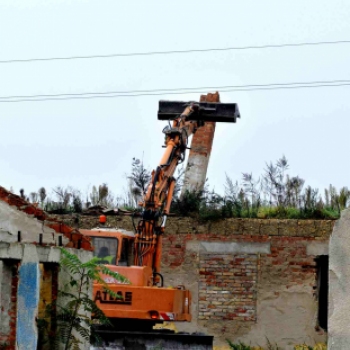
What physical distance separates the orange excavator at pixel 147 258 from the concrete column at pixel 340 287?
804cm

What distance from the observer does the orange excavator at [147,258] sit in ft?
56.5

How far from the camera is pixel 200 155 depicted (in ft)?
94.4

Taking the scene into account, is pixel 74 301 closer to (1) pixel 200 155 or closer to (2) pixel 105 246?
(2) pixel 105 246

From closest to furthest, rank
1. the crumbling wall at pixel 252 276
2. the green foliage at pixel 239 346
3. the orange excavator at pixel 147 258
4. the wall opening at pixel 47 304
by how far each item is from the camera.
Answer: the wall opening at pixel 47 304, the orange excavator at pixel 147 258, the green foliage at pixel 239 346, the crumbling wall at pixel 252 276

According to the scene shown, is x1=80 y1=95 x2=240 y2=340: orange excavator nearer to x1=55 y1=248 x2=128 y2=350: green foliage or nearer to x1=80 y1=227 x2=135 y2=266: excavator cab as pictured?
x1=80 y1=227 x2=135 y2=266: excavator cab

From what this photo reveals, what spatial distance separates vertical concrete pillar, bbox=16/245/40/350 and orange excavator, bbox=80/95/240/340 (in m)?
3.89

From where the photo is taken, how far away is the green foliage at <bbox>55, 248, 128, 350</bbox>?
12.2m

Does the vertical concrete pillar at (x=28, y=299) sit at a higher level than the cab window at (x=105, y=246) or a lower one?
lower

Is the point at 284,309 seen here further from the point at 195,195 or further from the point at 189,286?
the point at 195,195

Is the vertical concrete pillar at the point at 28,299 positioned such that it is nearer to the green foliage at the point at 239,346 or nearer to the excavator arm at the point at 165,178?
the excavator arm at the point at 165,178

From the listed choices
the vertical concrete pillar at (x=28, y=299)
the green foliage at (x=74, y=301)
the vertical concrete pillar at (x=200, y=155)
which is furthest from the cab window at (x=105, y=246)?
the vertical concrete pillar at (x=200, y=155)

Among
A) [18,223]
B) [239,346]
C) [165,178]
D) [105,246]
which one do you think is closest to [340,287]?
[18,223]

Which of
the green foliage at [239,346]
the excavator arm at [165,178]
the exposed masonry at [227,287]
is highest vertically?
the excavator arm at [165,178]

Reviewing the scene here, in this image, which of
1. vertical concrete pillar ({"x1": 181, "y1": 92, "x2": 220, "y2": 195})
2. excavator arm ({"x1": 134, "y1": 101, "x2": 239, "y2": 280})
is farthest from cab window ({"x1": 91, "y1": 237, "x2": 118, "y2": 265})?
vertical concrete pillar ({"x1": 181, "y1": 92, "x2": 220, "y2": 195})
